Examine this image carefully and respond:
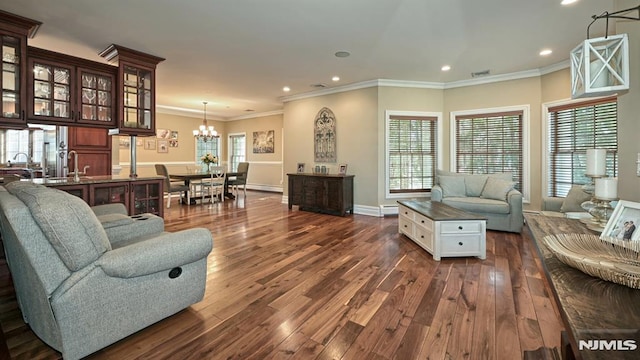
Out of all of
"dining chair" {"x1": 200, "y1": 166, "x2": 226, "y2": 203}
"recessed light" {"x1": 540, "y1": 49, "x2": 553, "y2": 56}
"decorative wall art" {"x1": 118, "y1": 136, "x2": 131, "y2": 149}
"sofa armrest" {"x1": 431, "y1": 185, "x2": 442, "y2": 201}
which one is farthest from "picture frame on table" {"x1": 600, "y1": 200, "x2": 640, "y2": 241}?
"decorative wall art" {"x1": 118, "y1": 136, "x2": 131, "y2": 149}

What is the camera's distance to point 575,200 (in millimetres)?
3559

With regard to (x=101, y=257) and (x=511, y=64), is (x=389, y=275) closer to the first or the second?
(x=101, y=257)

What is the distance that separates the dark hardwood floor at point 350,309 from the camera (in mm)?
1721

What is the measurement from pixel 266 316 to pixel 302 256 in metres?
1.28

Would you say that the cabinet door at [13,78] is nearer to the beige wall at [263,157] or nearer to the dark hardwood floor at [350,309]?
the dark hardwood floor at [350,309]

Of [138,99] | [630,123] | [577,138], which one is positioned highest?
[138,99]

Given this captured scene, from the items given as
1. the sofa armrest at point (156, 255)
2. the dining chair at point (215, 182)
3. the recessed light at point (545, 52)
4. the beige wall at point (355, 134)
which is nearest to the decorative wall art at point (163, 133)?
the dining chair at point (215, 182)

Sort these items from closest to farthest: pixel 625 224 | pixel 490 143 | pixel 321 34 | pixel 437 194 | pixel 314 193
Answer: pixel 625 224
pixel 321 34
pixel 437 194
pixel 490 143
pixel 314 193

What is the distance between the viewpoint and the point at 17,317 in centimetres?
206

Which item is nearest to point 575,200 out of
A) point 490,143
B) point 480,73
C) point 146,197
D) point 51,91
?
point 490,143
